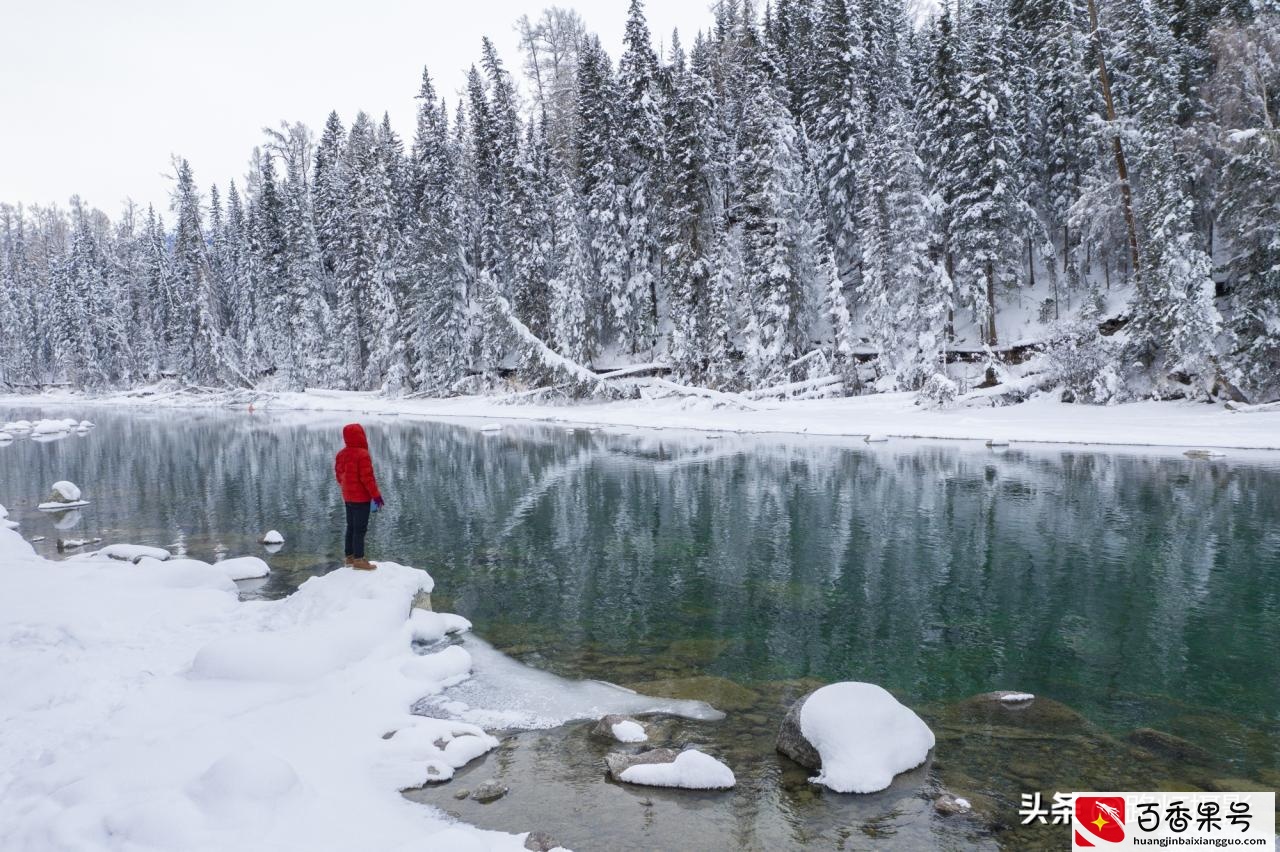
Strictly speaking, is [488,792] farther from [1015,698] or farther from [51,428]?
[51,428]

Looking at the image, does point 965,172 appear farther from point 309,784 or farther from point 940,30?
point 309,784

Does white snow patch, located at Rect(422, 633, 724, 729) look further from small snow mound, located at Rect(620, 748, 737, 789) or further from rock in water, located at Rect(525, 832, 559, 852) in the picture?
rock in water, located at Rect(525, 832, 559, 852)

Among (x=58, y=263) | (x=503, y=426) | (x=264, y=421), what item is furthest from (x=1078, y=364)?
(x=58, y=263)

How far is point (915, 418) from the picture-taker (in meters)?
32.8

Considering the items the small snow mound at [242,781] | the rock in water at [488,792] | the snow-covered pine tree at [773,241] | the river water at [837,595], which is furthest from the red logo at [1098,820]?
the snow-covered pine tree at [773,241]

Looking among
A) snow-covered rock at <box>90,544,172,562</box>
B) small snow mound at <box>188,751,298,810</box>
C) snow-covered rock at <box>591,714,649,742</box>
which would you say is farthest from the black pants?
small snow mound at <box>188,751,298,810</box>

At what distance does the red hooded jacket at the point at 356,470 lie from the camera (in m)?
10.7

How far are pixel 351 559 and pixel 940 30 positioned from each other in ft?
132

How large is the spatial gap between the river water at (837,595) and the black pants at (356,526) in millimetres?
1732

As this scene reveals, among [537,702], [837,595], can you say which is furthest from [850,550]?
[537,702]

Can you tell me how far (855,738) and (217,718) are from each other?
5658 millimetres

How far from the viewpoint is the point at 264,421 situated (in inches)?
2030

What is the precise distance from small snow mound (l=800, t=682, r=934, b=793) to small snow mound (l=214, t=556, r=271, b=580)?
10.1 m

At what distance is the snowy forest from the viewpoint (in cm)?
2827
